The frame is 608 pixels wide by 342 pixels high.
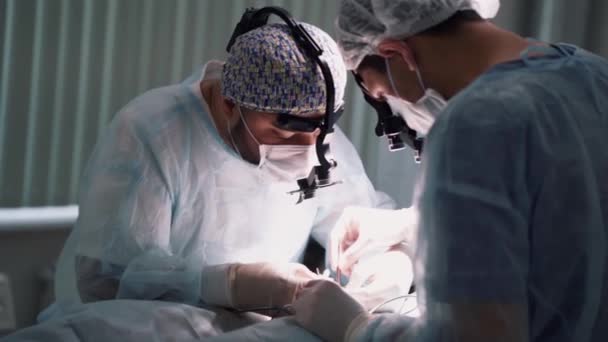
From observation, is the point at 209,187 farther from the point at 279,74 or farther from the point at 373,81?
the point at 373,81

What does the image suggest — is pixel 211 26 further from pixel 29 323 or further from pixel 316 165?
pixel 29 323

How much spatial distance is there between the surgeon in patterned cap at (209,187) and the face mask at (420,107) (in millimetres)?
192

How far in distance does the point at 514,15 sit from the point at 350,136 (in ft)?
2.65

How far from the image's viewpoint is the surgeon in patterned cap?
1.73m

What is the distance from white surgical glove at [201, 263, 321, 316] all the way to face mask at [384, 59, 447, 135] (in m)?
0.44

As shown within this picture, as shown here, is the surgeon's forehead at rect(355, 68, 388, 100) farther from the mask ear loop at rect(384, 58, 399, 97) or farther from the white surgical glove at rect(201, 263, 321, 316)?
the white surgical glove at rect(201, 263, 321, 316)

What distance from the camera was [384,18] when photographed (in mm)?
1462

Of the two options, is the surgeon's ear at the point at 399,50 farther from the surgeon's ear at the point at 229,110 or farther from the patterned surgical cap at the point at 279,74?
the surgeon's ear at the point at 229,110

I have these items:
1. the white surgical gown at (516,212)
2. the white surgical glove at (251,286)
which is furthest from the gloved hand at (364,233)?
the white surgical gown at (516,212)

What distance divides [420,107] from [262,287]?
0.56 m

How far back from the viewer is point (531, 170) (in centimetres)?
120

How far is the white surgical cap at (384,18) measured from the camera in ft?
4.59

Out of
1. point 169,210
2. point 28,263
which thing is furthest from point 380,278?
point 28,263

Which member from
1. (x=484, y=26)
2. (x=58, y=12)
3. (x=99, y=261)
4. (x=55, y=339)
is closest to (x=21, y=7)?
(x=58, y=12)
